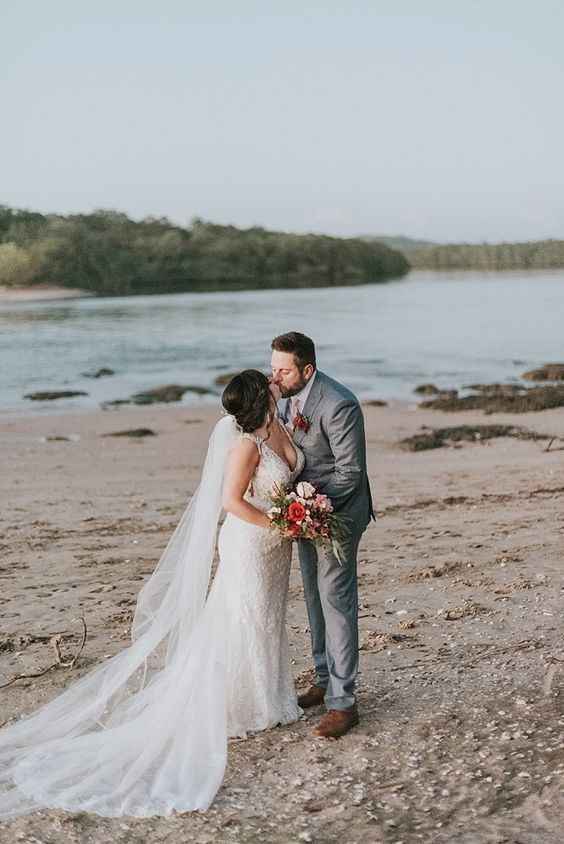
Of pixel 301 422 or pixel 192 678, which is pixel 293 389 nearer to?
pixel 301 422

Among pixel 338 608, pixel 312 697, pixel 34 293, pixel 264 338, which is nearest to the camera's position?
pixel 338 608

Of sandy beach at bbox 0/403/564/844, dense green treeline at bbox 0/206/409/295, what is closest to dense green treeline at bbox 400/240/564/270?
dense green treeline at bbox 0/206/409/295

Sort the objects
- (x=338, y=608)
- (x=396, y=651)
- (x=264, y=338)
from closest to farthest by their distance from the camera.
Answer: (x=338, y=608) → (x=396, y=651) → (x=264, y=338)

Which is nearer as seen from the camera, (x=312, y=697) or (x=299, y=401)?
(x=299, y=401)

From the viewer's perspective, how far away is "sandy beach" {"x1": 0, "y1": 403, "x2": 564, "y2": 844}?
183 inches

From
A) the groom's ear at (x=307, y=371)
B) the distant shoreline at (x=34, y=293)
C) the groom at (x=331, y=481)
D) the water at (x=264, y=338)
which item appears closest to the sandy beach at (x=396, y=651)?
the groom at (x=331, y=481)

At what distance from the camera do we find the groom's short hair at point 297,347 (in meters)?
5.05

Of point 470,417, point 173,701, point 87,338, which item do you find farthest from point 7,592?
point 87,338

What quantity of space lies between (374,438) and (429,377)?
46.3 ft

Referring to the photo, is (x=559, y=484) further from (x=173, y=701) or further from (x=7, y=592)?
(x=173, y=701)

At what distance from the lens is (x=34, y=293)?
232 feet

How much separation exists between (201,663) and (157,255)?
2903 inches

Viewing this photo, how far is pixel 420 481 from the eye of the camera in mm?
14070

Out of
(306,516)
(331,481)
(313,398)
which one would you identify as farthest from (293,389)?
(306,516)
